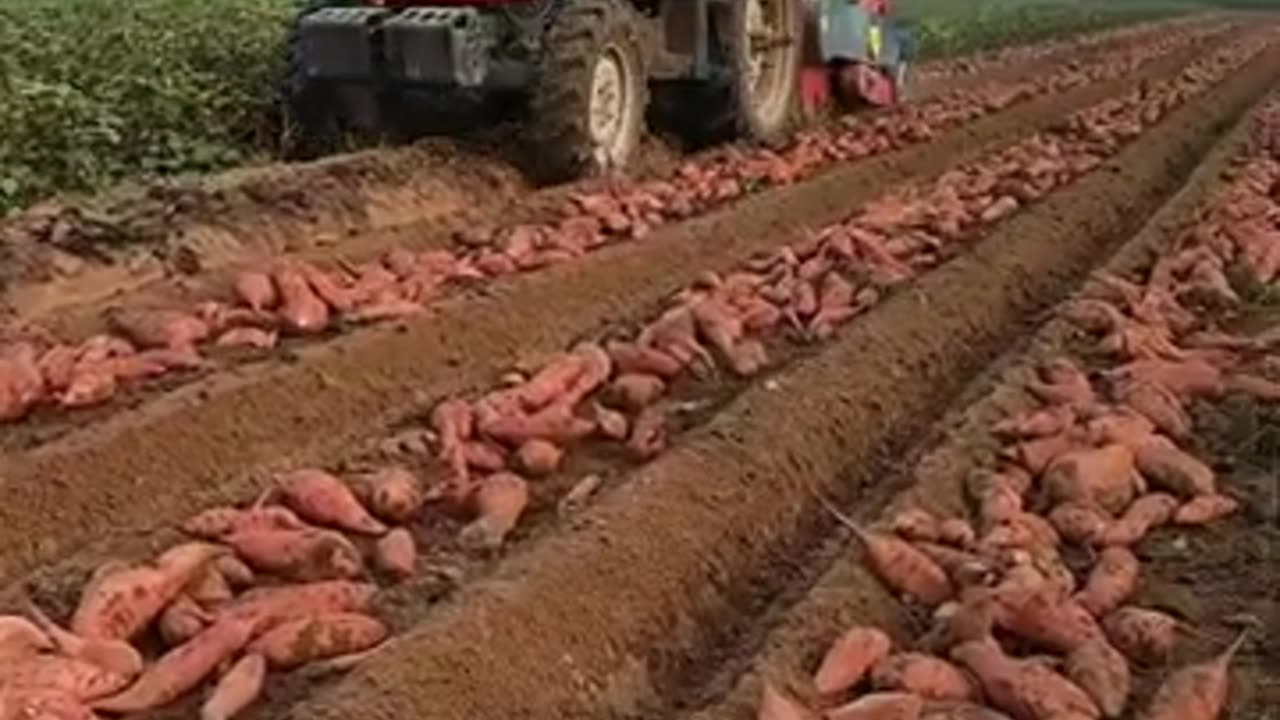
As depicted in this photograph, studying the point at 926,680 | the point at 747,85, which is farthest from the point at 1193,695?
the point at 747,85

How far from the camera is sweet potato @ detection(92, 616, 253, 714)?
386cm

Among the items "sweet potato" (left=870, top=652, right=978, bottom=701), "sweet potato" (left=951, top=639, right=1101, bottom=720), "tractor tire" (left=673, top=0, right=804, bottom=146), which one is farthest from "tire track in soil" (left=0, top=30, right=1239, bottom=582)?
"tractor tire" (left=673, top=0, right=804, bottom=146)

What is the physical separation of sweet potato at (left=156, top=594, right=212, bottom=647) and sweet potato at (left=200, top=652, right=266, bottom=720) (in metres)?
0.20

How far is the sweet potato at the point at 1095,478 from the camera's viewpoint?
16.7ft

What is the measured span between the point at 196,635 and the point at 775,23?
32.7 ft

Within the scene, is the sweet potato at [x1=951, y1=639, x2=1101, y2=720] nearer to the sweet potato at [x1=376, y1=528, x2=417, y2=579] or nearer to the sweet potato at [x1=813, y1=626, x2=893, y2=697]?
the sweet potato at [x1=813, y1=626, x2=893, y2=697]

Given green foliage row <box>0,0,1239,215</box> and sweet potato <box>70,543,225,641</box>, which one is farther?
green foliage row <box>0,0,1239,215</box>

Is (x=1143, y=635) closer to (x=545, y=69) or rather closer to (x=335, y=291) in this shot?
(x=335, y=291)

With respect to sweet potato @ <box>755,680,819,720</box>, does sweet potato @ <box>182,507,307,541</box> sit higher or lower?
higher

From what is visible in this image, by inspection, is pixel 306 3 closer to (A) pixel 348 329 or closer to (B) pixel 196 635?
(A) pixel 348 329

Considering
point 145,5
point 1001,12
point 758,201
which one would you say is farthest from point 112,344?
point 1001,12

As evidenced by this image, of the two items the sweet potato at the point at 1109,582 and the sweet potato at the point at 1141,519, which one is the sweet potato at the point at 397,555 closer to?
the sweet potato at the point at 1109,582

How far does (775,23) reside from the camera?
531 inches

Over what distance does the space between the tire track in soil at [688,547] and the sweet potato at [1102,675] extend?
0.85 m
